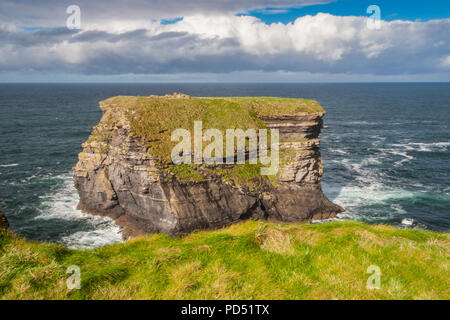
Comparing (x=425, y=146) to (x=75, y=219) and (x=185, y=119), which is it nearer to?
(x=185, y=119)

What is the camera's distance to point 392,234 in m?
11.2

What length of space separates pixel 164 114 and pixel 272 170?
586 inches

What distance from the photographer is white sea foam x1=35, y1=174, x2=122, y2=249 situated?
30578mm

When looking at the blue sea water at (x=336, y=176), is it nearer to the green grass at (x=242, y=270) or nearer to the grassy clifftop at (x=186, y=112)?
the grassy clifftop at (x=186, y=112)

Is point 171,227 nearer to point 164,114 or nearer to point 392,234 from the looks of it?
point 164,114

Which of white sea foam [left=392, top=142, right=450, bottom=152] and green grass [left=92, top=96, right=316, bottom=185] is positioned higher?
green grass [left=92, top=96, right=316, bottom=185]

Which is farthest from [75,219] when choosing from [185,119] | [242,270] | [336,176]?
[336,176]

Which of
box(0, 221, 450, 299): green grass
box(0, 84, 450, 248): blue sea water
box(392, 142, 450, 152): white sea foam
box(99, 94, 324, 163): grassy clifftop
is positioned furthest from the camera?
box(392, 142, 450, 152): white sea foam

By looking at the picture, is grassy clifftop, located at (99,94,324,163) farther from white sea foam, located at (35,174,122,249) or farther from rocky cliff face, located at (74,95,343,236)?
white sea foam, located at (35,174,122,249)

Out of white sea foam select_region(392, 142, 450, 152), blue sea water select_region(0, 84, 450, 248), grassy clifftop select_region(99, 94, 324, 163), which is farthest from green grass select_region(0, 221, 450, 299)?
white sea foam select_region(392, 142, 450, 152)

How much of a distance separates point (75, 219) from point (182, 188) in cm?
1566

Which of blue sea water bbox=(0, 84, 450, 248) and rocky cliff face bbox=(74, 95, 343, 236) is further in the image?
blue sea water bbox=(0, 84, 450, 248)

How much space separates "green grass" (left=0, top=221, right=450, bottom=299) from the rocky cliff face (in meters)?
20.6

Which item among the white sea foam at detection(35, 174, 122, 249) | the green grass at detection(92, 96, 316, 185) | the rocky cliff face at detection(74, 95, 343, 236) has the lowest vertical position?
the white sea foam at detection(35, 174, 122, 249)
